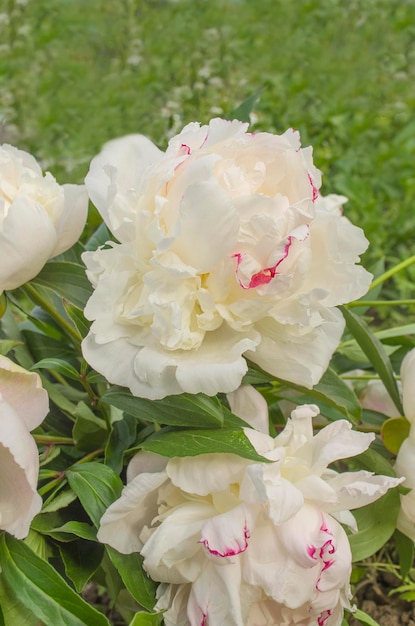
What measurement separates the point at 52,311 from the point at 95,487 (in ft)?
0.48

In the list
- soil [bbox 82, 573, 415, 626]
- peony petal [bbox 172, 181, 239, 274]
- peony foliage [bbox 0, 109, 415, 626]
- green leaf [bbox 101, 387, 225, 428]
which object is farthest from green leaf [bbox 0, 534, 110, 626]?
soil [bbox 82, 573, 415, 626]

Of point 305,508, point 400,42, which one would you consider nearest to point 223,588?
point 305,508

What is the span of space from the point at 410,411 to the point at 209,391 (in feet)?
0.61

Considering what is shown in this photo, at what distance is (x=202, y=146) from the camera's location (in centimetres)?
50

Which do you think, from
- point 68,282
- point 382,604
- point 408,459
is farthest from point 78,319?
point 382,604

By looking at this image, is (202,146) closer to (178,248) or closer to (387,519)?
(178,248)

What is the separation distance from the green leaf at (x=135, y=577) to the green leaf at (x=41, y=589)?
0.04m

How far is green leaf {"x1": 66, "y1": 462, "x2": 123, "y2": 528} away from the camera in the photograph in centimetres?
53

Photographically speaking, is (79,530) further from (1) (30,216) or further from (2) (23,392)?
(1) (30,216)

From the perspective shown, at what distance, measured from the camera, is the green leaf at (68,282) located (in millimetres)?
589

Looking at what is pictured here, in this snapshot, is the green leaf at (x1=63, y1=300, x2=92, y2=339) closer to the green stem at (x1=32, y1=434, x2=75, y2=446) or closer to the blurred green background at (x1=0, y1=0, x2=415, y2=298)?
the green stem at (x1=32, y1=434, x2=75, y2=446)

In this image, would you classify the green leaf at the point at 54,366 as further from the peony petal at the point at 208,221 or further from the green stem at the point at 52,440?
the peony petal at the point at 208,221

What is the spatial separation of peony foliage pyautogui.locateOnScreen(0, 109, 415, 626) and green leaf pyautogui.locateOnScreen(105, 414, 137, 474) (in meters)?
0.02

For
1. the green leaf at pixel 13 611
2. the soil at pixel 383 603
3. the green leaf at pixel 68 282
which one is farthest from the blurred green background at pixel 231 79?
the green leaf at pixel 13 611
